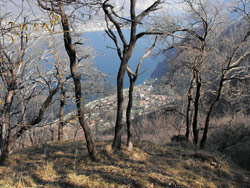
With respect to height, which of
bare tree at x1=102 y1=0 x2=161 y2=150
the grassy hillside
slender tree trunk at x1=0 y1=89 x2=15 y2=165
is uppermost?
bare tree at x1=102 y1=0 x2=161 y2=150

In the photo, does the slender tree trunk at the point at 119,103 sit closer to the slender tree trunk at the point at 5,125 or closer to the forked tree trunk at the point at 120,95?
the forked tree trunk at the point at 120,95

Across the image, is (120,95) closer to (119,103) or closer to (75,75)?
(119,103)

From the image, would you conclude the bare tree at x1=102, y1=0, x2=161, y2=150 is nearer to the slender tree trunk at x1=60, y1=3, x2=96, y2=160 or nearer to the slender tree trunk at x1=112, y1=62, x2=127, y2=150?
the slender tree trunk at x1=112, y1=62, x2=127, y2=150

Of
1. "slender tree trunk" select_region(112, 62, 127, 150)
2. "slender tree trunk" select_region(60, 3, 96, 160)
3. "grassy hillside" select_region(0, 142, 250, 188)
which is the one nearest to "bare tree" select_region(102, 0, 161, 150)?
"slender tree trunk" select_region(112, 62, 127, 150)

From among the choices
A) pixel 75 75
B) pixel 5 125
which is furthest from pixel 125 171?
pixel 5 125

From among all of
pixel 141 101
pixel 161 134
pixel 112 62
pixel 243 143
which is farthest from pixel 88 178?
pixel 112 62

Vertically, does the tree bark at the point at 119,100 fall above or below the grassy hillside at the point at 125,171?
above

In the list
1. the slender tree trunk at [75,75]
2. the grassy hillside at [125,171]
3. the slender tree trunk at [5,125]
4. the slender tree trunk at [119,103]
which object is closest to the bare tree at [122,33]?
the slender tree trunk at [119,103]

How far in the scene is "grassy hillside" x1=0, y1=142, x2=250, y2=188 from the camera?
4.22 m

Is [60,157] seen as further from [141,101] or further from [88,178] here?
[141,101]

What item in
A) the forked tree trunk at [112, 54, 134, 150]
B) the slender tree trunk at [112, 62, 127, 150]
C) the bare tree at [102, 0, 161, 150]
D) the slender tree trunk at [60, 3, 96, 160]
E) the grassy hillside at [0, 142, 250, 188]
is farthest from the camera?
the slender tree trunk at [112, 62, 127, 150]

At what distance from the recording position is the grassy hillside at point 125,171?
13.9 feet

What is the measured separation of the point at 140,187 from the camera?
420 centimetres

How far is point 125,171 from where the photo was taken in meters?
4.94
